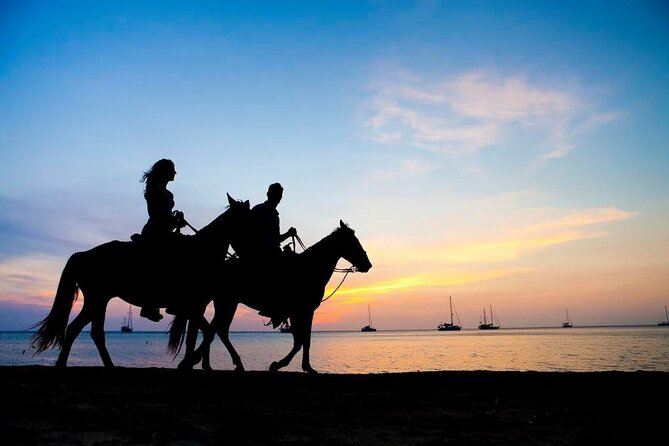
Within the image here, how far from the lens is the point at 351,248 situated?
11.3 metres

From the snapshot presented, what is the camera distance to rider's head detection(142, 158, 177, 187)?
8.79 meters

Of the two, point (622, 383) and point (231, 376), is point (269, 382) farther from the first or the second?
point (622, 383)

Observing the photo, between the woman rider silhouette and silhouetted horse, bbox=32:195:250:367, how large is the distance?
25 cm

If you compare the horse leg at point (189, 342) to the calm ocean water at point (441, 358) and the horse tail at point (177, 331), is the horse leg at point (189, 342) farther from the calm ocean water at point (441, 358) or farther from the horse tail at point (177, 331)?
the calm ocean water at point (441, 358)

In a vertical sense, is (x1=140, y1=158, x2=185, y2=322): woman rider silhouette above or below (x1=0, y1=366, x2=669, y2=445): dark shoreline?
above

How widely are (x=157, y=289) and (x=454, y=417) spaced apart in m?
5.73

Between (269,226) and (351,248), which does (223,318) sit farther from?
(351,248)

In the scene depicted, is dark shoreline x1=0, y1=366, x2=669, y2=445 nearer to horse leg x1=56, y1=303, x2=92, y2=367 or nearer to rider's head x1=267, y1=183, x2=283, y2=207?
horse leg x1=56, y1=303, x2=92, y2=367

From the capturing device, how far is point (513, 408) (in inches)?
255

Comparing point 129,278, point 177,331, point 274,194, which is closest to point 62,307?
point 129,278

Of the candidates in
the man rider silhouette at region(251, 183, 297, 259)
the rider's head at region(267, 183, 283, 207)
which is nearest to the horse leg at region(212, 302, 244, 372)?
the man rider silhouette at region(251, 183, 297, 259)

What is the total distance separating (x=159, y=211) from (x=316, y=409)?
4.92 m

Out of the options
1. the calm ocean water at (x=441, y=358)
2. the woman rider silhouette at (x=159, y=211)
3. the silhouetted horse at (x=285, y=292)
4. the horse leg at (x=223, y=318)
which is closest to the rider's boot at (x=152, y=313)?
the woman rider silhouette at (x=159, y=211)

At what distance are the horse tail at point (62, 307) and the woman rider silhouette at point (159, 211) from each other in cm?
131
